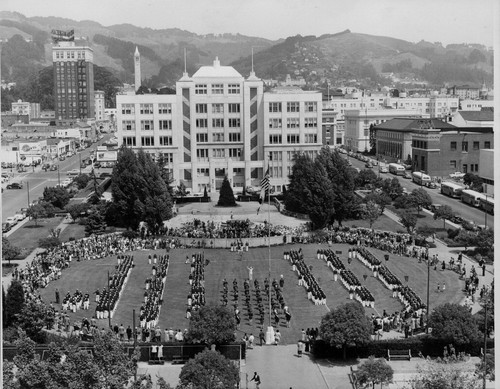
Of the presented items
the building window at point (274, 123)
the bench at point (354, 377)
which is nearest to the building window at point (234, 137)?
the building window at point (274, 123)

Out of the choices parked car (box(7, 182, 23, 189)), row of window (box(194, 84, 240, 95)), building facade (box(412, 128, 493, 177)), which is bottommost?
parked car (box(7, 182, 23, 189))

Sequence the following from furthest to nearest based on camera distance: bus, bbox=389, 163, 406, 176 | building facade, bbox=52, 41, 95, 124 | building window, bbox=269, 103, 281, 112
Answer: building facade, bbox=52, 41, 95, 124 < bus, bbox=389, 163, 406, 176 < building window, bbox=269, 103, 281, 112

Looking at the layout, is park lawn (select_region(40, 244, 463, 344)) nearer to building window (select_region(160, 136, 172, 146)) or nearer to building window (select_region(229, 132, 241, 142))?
building window (select_region(160, 136, 172, 146))

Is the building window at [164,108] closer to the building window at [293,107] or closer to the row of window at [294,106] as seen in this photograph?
the row of window at [294,106]

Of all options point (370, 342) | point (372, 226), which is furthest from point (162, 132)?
point (370, 342)

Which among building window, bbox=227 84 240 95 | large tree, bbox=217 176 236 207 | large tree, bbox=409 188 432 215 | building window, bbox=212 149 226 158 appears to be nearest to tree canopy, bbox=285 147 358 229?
large tree, bbox=409 188 432 215

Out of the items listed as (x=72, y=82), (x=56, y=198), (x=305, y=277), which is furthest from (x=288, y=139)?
(x=72, y=82)

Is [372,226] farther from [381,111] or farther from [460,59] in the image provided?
[460,59]
